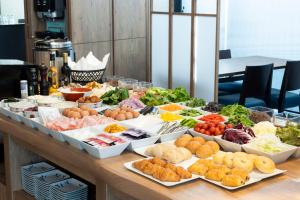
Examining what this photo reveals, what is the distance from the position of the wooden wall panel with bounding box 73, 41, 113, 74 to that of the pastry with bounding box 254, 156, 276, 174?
12.1 feet

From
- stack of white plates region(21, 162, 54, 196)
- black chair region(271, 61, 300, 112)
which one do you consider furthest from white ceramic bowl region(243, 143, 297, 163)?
black chair region(271, 61, 300, 112)

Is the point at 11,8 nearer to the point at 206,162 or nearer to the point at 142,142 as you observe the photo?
the point at 142,142

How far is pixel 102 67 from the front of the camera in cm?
351

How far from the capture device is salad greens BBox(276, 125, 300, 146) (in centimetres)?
205

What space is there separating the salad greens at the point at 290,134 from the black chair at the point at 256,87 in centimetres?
235

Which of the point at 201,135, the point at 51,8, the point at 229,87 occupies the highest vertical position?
the point at 51,8

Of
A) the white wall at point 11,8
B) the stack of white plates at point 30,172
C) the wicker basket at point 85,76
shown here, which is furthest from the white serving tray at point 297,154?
the white wall at point 11,8

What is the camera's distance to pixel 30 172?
2760 mm

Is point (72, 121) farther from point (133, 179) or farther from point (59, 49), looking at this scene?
point (59, 49)

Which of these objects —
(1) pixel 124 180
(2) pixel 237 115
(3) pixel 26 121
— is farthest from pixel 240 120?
(3) pixel 26 121

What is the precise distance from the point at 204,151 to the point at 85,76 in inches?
64.4

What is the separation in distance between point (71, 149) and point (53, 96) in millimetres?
958

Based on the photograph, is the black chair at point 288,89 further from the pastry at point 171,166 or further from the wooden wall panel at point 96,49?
the pastry at point 171,166

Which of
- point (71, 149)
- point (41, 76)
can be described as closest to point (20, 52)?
point (41, 76)
